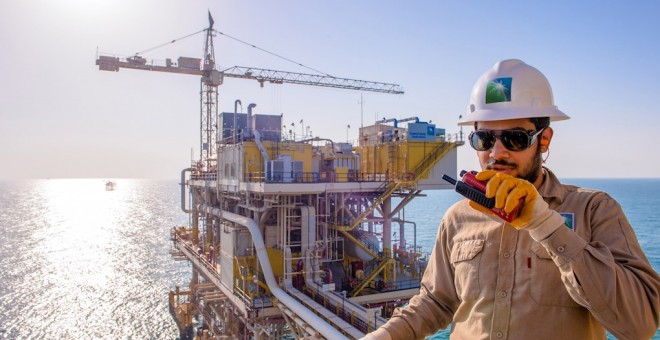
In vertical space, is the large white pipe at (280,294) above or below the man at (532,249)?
below

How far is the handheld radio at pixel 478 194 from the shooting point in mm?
2500

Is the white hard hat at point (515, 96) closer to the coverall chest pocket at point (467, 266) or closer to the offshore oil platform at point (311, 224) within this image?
the coverall chest pocket at point (467, 266)

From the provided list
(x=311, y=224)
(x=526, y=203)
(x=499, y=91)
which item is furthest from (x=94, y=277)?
(x=526, y=203)

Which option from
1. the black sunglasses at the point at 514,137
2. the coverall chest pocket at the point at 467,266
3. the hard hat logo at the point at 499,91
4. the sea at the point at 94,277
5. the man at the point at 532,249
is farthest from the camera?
the sea at the point at 94,277

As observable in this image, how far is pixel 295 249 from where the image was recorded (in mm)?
23141

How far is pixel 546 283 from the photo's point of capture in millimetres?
2857

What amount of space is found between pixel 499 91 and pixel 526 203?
1.04 metres

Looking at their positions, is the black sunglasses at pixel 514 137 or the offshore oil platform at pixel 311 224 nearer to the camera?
the black sunglasses at pixel 514 137

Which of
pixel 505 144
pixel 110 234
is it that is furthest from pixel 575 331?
pixel 110 234

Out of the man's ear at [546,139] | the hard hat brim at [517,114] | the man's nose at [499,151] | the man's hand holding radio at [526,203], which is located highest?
the hard hat brim at [517,114]

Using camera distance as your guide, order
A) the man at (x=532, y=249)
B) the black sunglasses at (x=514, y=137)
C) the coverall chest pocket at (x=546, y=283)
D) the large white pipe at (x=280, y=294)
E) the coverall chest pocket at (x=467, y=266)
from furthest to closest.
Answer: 1. the large white pipe at (x=280, y=294)
2. the coverall chest pocket at (x=467, y=266)
3. the black sunglasses at (x=514, y=137)
4. the coverall chest pocket at (x=546, y=283)
5. the man at (x=532, y=249)

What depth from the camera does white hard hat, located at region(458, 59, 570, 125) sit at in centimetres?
311

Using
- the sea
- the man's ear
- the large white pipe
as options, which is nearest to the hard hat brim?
the man's ear

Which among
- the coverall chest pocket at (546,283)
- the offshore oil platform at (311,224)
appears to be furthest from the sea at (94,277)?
the coverall chest pocket at (546,283)
